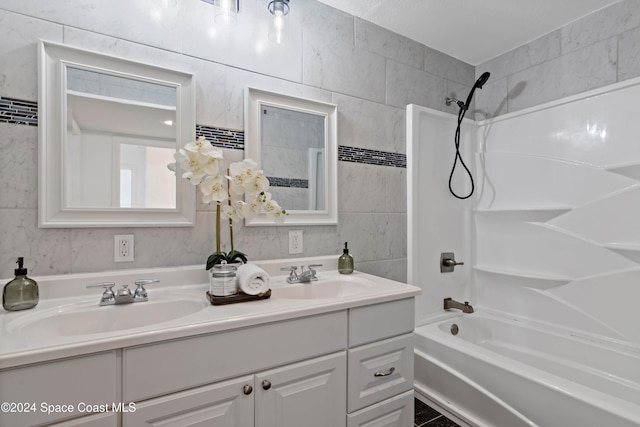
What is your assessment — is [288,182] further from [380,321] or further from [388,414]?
[388,414]

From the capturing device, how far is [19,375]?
2.40 feet

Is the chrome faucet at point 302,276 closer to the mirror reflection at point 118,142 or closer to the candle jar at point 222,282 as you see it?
the candle jar at point 222,282

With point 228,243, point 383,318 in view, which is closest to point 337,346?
point 383,318

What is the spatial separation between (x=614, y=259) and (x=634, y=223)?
0.22 meters

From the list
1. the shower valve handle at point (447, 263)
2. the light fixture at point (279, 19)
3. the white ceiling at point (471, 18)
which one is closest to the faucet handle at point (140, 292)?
the light fixture at point (279, 19)

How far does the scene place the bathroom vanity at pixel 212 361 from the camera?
0.78 meters

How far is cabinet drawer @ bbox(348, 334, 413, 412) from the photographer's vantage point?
122cm

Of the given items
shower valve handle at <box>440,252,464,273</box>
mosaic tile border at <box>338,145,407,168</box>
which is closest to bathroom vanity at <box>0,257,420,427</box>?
mosaic tile border at <box>338,145,407,168</box>

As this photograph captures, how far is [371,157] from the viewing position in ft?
6.39

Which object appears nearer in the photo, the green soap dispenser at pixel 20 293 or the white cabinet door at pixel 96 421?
the white cabinet door at pixel 96 421

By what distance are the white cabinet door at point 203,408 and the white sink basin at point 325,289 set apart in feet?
1.50

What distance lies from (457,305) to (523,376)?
0.81 metres

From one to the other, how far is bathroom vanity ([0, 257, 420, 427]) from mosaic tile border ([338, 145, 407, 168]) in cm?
79

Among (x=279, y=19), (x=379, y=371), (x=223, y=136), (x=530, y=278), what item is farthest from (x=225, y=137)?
(x=530, y=278)
